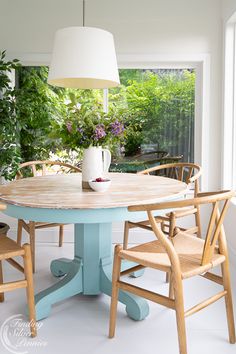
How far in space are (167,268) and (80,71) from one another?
44.5 inches

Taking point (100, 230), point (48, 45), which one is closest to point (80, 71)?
point (100, 230)

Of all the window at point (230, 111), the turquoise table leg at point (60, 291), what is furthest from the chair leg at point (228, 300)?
the window at point (230, 111)

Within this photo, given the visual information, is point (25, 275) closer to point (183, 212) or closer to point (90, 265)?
point (90, 265)

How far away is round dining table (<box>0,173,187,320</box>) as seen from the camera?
1.97m

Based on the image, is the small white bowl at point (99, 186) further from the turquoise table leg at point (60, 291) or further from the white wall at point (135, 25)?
the white wall at point (135, 25)

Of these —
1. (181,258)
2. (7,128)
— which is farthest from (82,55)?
(7,128)

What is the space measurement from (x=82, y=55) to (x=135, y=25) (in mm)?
1889

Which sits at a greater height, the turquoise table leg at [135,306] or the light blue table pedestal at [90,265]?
the light blue table pedestal at [90,265]

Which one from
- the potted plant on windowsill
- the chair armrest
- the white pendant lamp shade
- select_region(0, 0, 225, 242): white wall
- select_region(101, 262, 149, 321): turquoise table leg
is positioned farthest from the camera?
select_region(0, 0, 225, 242): white wall

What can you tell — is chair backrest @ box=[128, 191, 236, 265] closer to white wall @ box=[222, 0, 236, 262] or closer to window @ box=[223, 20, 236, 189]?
white wall @ box=[222, 0, 236, 262]

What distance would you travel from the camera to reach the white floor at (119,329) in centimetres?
205

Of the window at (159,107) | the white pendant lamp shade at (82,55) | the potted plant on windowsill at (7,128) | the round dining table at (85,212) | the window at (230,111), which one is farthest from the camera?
the window at (159,107)

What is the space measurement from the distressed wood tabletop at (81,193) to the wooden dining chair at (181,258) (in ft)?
0.85

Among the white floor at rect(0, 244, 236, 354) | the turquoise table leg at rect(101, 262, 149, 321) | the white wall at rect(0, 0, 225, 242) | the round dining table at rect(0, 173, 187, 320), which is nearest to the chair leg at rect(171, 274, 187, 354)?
the white floor at rect(0, 244, 236, 354)
